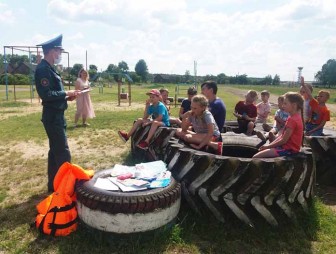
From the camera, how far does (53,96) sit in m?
4.42

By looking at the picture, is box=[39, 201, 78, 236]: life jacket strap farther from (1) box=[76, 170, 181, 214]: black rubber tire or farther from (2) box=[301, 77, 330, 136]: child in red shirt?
(2) box=[301, 77, 330, 136]: child in red shirt

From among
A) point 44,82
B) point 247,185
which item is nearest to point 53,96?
point 44,82

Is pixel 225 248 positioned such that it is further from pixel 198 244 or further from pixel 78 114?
pixel 78 114

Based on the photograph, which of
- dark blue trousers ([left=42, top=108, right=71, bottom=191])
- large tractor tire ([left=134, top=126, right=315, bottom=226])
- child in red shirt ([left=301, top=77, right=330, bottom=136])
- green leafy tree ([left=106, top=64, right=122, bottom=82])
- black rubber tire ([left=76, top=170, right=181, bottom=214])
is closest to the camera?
black rubber tire ([left=76, top=170, right=181, bottom=214])

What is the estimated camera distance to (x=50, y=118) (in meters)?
4.54

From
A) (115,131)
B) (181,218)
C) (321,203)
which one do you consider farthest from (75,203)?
(115,131)

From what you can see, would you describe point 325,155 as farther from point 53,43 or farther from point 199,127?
point 53,43

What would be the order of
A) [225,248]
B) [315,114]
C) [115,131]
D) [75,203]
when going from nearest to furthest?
1. [225,248]
2. [75,203]
3. [315,114]
4. [115,131]

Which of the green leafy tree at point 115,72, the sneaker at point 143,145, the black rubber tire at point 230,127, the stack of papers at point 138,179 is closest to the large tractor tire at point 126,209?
the stack of papers at point 138,179

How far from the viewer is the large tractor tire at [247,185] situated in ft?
11.8

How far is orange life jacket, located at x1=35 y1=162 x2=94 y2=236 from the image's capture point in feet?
11.5

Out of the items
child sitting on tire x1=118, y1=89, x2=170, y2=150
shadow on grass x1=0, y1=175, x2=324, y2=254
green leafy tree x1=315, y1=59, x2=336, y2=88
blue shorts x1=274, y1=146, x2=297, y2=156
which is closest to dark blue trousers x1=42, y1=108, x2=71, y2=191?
shadow on grass x1=0, y1=175, x2=324, y2=254

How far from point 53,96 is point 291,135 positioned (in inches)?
117

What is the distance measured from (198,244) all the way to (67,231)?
133 cm
